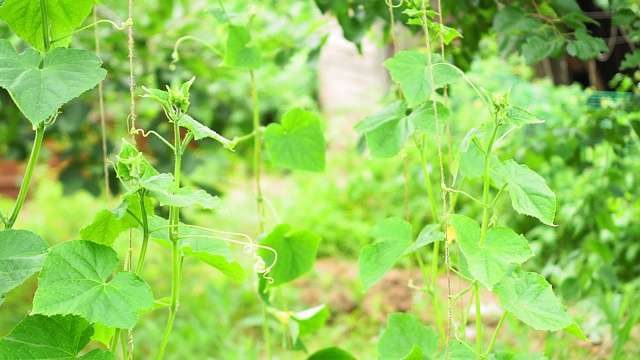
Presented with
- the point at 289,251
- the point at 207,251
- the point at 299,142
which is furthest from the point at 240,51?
the point at 207,251

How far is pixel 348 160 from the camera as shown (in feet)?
14.2

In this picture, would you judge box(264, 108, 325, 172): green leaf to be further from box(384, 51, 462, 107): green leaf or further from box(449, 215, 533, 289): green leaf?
box(449, 215, 533, 289): green leaf

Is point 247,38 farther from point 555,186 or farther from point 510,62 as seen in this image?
point 510,62

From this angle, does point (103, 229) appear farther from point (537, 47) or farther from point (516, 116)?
point (537, 47)

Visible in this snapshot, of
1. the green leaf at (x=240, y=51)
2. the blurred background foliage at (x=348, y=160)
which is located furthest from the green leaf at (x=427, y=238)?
the green leaf at (x=240, y=51)

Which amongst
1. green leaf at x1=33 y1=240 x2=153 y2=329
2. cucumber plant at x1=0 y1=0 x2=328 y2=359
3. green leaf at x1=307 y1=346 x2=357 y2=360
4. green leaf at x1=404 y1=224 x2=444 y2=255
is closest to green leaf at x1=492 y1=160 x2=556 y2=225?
green leaf at x1=404 y1=224 x2=444 y2=255

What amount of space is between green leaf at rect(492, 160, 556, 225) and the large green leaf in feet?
0.52

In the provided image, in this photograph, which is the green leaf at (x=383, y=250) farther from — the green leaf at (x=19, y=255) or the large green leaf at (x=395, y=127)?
the green leaf at (x=19, y=255)

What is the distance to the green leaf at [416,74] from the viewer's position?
3.32ft

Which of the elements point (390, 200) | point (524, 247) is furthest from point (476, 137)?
point (390, 200)

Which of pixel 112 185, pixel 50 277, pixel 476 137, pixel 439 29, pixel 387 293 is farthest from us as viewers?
pixel 387 293

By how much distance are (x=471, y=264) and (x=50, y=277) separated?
0.48 meters

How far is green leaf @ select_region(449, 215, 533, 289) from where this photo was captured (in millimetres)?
841

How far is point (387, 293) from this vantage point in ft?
9.66
